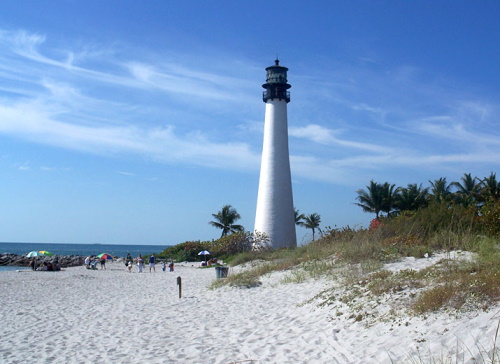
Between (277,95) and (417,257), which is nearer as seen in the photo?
(417,257)

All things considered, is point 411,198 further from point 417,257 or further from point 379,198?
point 417,257

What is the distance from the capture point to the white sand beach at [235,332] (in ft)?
21.7

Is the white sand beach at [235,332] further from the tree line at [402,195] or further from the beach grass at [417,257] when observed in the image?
the tree line at [402,195]

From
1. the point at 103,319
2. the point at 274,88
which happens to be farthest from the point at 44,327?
the point at 274,88

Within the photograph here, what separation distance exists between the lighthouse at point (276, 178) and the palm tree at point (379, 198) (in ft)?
48.4

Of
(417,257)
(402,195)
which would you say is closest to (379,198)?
(402,195)

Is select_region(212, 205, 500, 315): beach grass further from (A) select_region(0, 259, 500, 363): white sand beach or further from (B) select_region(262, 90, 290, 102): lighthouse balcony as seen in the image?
(B) select_region(262, 90, 290, 102): lighthouse balcony

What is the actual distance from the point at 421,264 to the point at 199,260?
98.4 ft

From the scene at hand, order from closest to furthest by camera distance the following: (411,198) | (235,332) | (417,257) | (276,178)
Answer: (235,332) < (417,257) < (276,178) < (411,198)

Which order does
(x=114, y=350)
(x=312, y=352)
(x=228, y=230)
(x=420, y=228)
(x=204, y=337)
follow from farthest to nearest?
(x=228, y=230) → (x=420, y=228) → (x=204, y=337) → (x=114, y=350) → (x=312, y=352)

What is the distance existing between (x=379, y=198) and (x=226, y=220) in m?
15.8

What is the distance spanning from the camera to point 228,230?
163 feet

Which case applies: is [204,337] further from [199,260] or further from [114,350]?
[199,260]

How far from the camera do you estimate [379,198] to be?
145 ft
